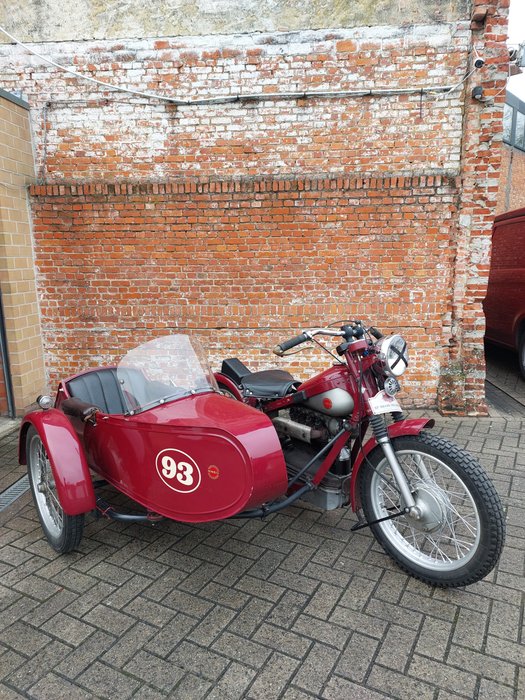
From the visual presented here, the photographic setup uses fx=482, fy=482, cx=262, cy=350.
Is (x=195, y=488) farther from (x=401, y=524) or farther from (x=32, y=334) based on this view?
(x=32, y=334)

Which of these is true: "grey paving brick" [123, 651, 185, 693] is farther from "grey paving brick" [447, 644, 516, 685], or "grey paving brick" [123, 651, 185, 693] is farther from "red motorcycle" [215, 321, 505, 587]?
"grey paving brick" [447, 644, 516, 685]

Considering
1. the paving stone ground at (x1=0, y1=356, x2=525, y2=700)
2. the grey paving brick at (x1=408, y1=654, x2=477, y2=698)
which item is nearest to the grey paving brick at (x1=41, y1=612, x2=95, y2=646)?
the paving stone ground at (x1=0, y1=356, x2=525, y2=700)

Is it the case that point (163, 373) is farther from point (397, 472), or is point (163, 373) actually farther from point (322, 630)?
point (322, 630)

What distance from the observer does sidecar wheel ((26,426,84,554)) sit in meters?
2.76

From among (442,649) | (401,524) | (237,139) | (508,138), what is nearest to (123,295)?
(237,139)

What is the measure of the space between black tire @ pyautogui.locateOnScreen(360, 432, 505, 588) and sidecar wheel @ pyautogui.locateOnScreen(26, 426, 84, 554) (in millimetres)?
1669

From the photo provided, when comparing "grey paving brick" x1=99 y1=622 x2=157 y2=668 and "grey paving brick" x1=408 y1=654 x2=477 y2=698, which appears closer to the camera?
"grey paving brick" x1=408 y1=654 x2=477 y2=698

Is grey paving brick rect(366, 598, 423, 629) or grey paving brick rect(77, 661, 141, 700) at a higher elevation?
grey paving brick rect(366, 598, 423, 629)

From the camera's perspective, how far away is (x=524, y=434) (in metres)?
4.68

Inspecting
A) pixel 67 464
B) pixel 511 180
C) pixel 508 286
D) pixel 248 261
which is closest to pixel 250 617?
pixel 67 464

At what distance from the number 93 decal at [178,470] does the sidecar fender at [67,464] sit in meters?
0.49

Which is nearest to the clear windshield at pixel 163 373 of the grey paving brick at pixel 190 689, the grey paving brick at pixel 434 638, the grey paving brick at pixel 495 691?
the grey paving brick at pixel 190 689

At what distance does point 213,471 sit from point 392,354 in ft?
3.58

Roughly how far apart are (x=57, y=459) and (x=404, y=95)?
4.48 meters
